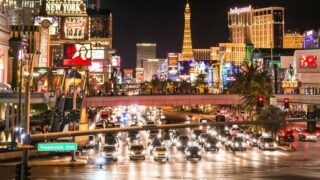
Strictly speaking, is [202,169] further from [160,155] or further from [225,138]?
[225,138]

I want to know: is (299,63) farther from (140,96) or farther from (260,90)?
(140,96)

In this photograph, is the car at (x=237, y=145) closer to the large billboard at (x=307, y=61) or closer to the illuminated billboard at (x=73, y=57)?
the illuminated billboard at (x=73, y=57)

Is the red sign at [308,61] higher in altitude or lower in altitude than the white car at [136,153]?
higher

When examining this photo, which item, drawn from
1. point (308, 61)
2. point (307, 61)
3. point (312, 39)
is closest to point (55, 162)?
point (308, 61)

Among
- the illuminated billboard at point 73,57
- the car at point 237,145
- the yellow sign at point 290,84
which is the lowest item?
the car at point 237,145

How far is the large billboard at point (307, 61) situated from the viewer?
422 feet

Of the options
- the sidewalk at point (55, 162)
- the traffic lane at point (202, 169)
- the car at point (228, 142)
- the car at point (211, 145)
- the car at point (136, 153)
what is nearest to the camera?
the traffic lane at point (202, 169)

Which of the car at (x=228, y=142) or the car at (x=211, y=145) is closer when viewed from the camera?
the car at (x=211, y=145)

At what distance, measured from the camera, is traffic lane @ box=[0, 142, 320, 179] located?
137 ft

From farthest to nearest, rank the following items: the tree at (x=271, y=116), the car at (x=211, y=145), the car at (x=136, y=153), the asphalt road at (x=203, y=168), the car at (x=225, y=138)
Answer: the tree at (x=271, y=116), the car at (x=225, y=138), the car at (x=211, y=145), the car at (x=136, y=153), the asphalt road at (x=203, y=168)

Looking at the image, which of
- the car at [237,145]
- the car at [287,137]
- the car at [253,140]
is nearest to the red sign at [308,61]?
the car at [287,137]

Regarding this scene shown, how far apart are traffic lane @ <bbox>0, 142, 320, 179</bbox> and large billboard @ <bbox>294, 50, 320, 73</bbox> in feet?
239

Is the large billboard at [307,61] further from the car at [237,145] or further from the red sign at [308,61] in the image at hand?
the car at [237,145]

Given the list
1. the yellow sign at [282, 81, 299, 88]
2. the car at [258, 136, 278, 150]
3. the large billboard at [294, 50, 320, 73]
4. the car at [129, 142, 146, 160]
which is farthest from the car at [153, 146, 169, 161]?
the large billboard at [294, 50, 320, 73]
